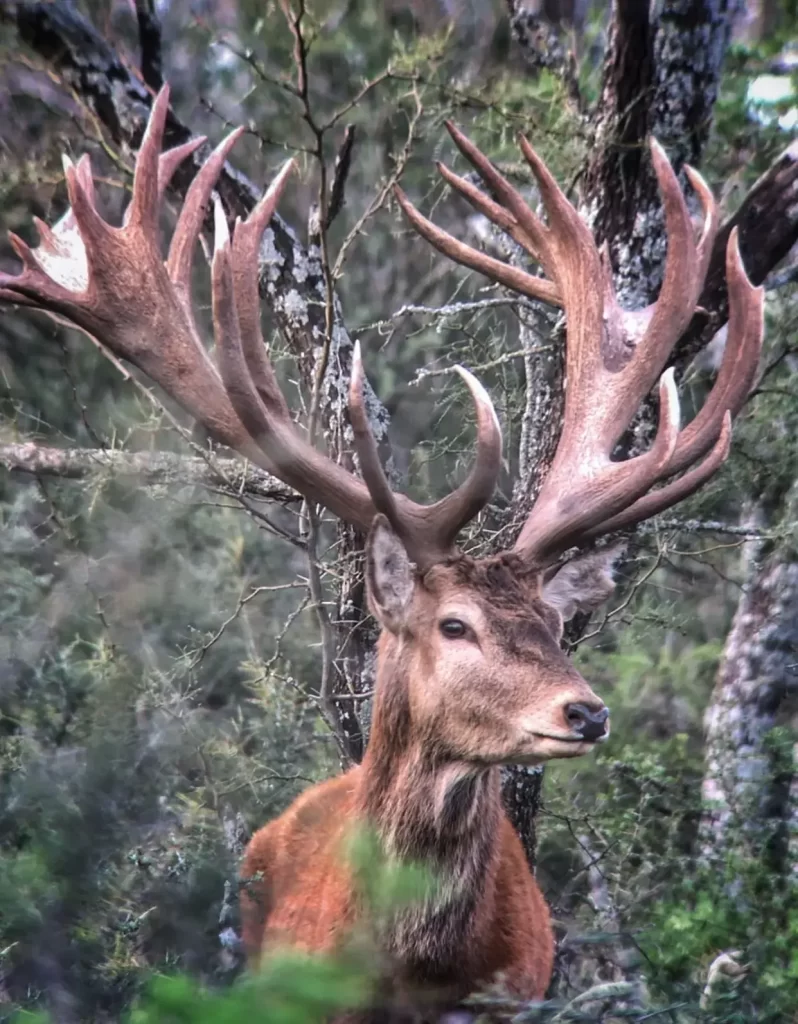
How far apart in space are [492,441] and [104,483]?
234cm

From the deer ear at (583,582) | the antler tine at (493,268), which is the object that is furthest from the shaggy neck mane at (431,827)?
the antler tine at (493,268)

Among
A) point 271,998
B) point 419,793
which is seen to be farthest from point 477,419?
point 271,998

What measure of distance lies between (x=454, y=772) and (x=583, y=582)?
0.87 meters

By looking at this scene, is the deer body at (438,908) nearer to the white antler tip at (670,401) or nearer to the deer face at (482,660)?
the deer face at (482,660)

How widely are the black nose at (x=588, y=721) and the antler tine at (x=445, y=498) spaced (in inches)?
29.2

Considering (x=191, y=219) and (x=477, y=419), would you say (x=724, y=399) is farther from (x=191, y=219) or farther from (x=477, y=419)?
(x=191, y=219)

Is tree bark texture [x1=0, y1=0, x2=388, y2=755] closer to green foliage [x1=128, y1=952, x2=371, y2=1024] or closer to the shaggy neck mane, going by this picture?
the shaggy neck mane

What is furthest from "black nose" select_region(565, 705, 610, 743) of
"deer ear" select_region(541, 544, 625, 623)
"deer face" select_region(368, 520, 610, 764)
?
"deer ear" select_region(541, 544, 625, 623)

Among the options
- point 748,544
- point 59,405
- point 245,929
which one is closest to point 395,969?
point 245,929

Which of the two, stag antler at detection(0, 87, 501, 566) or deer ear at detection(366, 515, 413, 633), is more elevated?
stag antler at detection(0, 87, 501, 566)

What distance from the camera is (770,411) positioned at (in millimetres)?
6395

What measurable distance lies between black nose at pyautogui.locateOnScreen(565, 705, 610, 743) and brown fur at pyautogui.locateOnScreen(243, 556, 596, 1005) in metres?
0.04

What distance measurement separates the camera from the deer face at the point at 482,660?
308 centimetres

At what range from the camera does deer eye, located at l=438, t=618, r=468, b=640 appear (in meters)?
3.38
